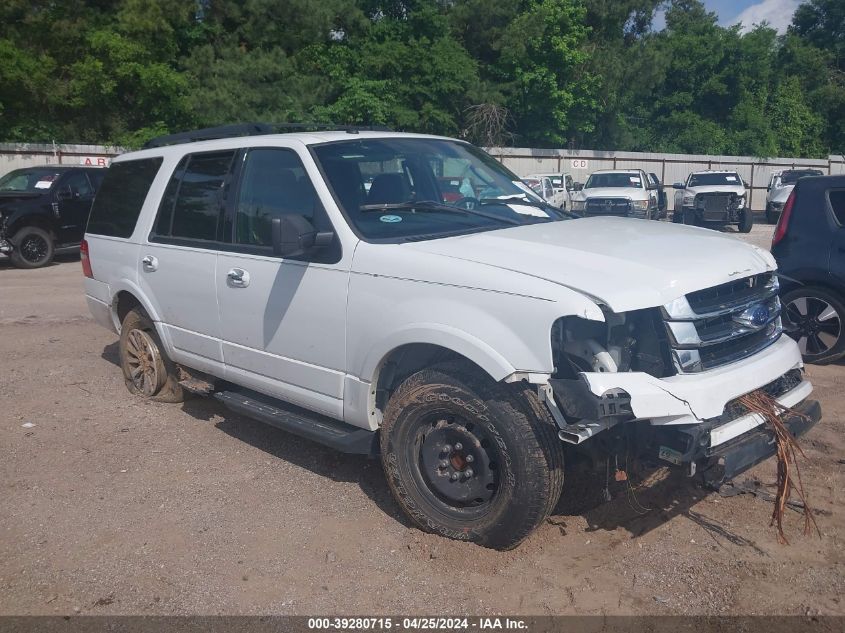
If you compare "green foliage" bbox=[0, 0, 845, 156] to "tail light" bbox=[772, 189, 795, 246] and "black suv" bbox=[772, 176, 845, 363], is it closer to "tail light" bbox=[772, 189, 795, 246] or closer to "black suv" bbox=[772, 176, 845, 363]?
"tail light" bbox=[772, 189, 795, 246]

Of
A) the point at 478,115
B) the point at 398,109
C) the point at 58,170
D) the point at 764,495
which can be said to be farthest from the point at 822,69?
the point at 764,495

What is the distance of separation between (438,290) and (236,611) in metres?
1.73

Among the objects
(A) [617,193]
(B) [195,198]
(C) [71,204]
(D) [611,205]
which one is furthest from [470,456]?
(A) [617,193]

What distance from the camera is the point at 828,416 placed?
5.58 meters

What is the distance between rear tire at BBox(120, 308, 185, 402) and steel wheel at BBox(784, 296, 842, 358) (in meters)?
5.46

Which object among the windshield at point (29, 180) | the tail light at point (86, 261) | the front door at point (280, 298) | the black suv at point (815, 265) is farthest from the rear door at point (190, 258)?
the windshield at point (29, 180)

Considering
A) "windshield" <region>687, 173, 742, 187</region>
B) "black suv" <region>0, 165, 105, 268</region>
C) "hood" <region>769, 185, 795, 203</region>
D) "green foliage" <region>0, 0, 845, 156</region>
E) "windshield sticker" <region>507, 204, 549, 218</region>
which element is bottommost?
"hood" <region>769, 185, 795, 203</region>

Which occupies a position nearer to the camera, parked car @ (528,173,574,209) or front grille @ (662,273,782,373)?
front grille @ (662,273,782,373)

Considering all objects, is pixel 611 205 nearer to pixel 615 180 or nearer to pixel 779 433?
pixel 615 180

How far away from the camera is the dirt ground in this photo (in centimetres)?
341

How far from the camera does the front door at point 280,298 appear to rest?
13.7 feet

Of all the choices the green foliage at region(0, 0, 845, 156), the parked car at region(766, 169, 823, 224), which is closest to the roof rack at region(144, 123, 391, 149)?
the green foliage at region(0, 0, 845, 156)

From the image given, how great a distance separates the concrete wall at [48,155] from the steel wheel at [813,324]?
21.2 m

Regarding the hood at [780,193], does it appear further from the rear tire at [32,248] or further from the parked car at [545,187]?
the rear tire at [32,248]
